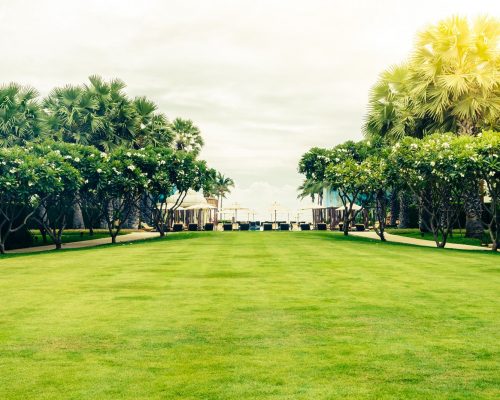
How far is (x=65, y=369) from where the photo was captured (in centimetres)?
709

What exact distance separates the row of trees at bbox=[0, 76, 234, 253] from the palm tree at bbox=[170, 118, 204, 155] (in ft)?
6.34

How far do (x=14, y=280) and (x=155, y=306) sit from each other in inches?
244

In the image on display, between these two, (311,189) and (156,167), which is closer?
(156,167)

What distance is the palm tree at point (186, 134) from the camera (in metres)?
55.7

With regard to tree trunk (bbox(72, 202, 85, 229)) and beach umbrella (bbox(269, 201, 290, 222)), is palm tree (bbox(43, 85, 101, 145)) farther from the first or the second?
beach umbrella (bbox(269, 201, 290, 222))

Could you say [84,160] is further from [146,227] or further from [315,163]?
[146,227]

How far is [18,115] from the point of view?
38.5 meters

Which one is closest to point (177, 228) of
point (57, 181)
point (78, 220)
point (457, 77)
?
point (78, 220)

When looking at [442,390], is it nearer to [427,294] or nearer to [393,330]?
[393,330]

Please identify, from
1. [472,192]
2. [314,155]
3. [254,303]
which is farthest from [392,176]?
[254,303]

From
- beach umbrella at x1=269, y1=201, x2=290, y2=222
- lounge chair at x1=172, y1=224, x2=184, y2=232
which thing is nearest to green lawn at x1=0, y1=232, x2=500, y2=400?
lounge chair at x1=172, y1=224, x2=184, y2=232

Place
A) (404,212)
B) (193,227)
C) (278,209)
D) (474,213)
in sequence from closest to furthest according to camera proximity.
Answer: (474,213)
(404,212)
(193,227)
(278,209)

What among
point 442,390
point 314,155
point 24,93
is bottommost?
point 442,390

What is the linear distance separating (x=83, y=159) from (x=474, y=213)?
21.2 metres
